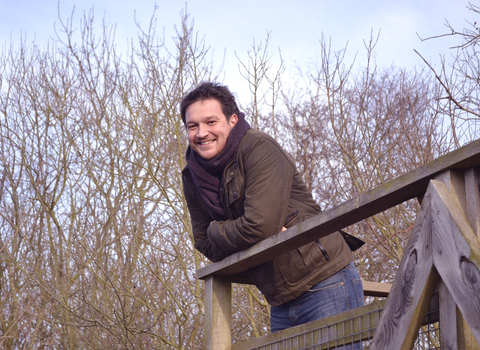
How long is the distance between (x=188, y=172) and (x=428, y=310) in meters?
1.55

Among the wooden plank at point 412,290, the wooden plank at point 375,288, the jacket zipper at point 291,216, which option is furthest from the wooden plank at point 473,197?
the wooden plank at point 375,288

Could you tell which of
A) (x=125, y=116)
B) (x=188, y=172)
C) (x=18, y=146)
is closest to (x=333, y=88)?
(x=125, y=116)

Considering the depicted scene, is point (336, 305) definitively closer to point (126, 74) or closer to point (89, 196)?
point (126, 74)

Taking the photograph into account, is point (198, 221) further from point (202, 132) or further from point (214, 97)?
point (214, 97)

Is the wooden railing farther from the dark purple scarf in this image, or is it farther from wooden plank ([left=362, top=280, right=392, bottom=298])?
wooden plank ([left=362, top=280, right=392, bottom=298])

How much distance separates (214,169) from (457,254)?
1.45 metres

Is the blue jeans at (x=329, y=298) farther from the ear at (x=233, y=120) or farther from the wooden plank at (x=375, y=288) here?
the ear at (x=233, y=120)

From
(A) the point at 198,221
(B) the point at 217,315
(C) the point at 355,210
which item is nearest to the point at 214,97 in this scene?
(A) the point at 198,221

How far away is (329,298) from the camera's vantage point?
8.68ft

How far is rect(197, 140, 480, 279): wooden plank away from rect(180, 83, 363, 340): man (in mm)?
74

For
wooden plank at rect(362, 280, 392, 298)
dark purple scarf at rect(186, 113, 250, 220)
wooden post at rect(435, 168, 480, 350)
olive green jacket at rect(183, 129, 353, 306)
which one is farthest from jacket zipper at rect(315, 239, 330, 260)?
wooden post at rect(435, 168, 480, 350)

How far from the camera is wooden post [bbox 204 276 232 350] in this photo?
292 cm

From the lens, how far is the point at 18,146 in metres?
11.2

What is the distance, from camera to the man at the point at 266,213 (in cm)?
255
